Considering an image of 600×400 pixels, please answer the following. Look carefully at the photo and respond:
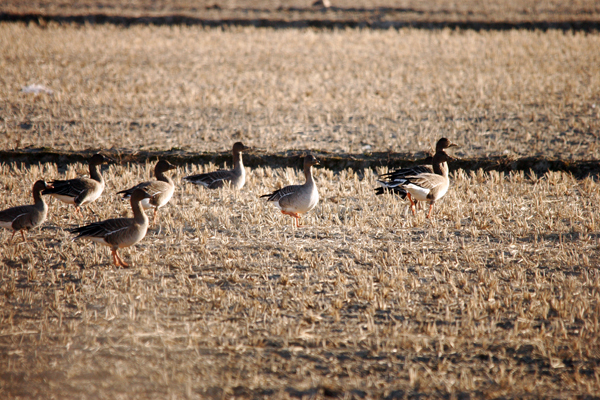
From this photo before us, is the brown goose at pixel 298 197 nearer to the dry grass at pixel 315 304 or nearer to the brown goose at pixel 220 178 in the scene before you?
the dry grass at pixel 315 304

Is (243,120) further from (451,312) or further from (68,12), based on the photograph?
(68,12)

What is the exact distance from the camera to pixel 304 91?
19.0m

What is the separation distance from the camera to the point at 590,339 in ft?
18.8

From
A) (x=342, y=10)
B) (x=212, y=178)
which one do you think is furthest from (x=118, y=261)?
(x=342, y=10)

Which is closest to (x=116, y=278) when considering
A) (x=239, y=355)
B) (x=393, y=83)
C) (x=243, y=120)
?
(x=239, y=355)

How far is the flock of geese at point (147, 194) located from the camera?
730cm

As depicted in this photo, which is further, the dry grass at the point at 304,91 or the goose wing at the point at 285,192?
the dry grass at the point at 304,91

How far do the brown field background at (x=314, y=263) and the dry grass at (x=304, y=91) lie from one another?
0.40ft

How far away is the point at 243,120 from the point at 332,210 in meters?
6.64

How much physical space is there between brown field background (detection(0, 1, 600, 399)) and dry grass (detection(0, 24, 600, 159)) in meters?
0.12

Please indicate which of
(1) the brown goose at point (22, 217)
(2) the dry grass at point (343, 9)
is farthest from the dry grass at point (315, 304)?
(2) the dry grass at point (343, 9)

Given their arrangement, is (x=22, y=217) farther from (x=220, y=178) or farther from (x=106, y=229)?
(x=220, y=178)

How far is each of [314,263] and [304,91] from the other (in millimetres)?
12180

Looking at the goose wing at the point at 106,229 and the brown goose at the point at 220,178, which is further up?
the brown goose at the point at 220,178
